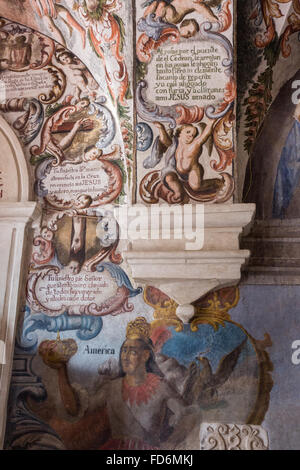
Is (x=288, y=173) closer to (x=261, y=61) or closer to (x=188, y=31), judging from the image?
(x=261, y=61)

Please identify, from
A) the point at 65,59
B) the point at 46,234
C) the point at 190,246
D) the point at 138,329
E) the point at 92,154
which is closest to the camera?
the point at 190,246

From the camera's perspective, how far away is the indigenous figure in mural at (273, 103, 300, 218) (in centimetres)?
358

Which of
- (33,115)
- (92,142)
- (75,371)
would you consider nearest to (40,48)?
(33,115)

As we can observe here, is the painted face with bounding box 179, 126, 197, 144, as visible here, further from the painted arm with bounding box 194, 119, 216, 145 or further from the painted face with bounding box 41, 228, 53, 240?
the painted face with bounding box 41, 228, 53, 240

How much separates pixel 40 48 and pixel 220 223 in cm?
234

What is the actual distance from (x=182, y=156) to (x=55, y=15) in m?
1.73

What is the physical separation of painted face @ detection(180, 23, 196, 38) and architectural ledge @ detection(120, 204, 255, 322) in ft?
3.85

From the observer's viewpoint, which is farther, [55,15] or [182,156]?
[55,15]

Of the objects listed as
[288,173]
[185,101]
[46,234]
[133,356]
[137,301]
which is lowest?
[133,356]

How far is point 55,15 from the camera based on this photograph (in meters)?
4.04

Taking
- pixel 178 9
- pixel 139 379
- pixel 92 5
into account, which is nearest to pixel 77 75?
pixel 92 5

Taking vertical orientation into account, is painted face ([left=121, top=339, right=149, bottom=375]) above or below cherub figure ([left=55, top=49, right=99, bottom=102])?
below

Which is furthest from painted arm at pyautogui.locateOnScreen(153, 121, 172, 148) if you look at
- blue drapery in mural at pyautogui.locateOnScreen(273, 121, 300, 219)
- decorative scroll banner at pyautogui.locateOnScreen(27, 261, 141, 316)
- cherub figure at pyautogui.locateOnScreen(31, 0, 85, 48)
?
cherub figure at pyautogui.locateOnScreen(31, 0, 85, 48)

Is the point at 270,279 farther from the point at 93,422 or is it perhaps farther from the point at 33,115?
the point at 33,115
